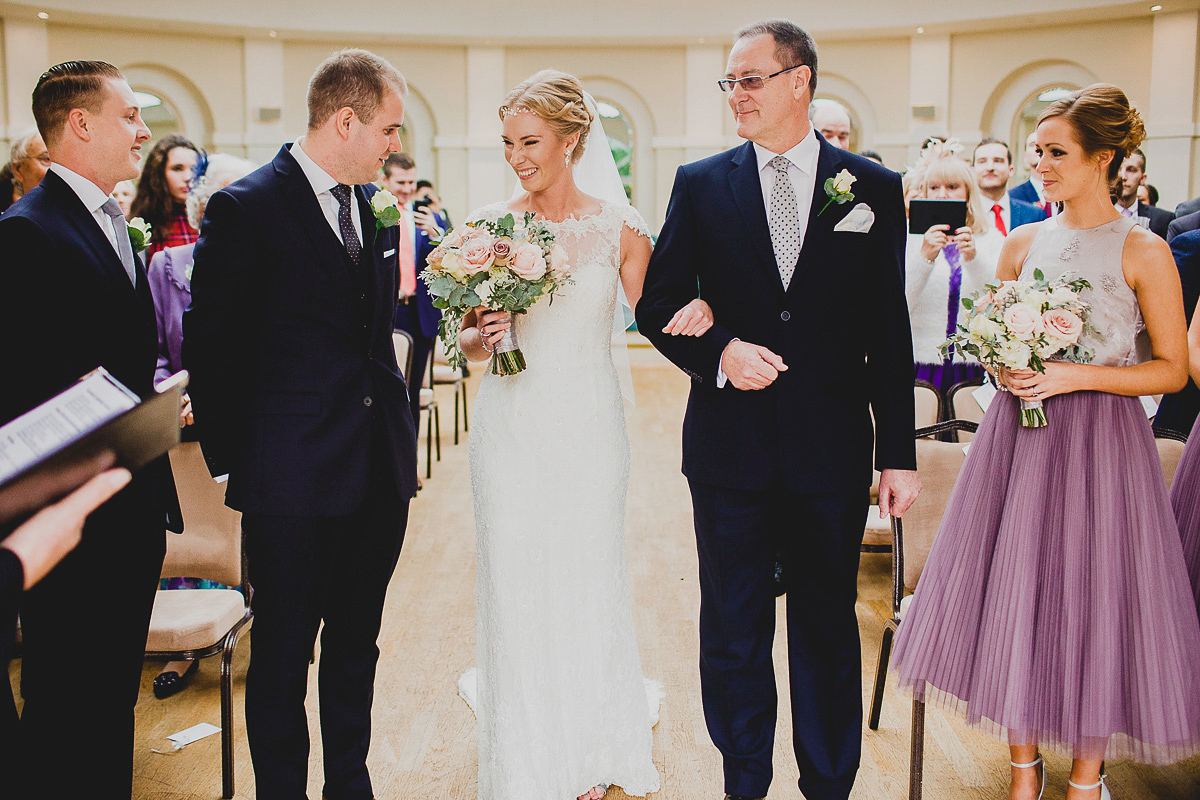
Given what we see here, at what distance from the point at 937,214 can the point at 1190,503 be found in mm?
2033

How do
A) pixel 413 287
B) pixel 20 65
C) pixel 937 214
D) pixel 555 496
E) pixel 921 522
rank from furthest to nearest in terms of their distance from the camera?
pixel 20 65
pixel 413 287
pixel 937 214
pixel 921 522
pixel 555 496

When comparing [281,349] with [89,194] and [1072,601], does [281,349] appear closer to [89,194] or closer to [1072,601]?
Result: [89,194]

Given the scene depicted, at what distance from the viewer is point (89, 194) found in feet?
7.72

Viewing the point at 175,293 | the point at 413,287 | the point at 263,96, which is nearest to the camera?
the point at 175,293

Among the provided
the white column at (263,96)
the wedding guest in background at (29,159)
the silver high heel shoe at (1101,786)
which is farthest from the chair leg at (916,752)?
the white column at (263,96)

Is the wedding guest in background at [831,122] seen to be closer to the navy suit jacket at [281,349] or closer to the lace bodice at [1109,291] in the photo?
the lace bodice at [1109,291]

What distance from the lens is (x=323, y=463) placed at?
2455 mm

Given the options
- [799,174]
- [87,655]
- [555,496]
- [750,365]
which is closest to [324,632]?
[87,655]

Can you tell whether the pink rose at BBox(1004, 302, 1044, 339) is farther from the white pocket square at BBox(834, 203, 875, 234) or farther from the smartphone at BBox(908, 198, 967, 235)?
the smartphone at BBox(908, 198, 967, 235)

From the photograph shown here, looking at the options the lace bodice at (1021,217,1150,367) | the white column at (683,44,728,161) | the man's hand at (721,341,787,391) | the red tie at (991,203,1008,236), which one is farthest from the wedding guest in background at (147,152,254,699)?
the white column at (683,44,728,161)

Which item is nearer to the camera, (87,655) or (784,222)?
(87,655)

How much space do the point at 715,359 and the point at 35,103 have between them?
1.77 m

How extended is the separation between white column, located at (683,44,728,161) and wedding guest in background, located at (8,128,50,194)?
11.7 meters

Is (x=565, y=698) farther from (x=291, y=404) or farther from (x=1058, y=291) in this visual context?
(x=1058, y=291)
